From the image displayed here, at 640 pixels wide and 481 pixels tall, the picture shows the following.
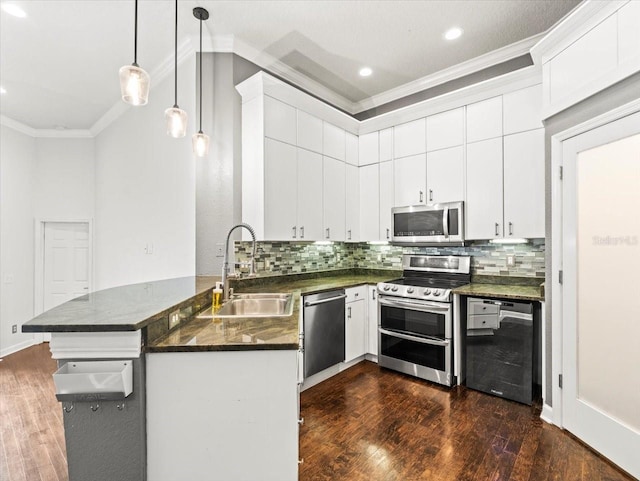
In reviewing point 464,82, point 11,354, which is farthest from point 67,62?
point 464,82

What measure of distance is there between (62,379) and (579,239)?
3031 millimetres

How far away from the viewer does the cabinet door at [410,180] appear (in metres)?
3.65

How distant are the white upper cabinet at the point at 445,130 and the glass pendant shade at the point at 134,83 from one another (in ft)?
9.37

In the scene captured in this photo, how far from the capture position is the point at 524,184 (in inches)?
118

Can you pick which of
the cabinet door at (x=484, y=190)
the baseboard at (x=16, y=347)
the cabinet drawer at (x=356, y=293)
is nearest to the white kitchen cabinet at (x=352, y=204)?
the cabinet drawer at (x=356, y=293)

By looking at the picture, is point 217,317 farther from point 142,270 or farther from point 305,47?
point 305,47

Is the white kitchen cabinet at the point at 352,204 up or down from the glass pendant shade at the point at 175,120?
down

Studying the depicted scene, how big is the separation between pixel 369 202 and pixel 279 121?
155cm

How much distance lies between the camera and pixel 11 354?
177 inches

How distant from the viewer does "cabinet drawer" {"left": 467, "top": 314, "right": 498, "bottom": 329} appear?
282cm

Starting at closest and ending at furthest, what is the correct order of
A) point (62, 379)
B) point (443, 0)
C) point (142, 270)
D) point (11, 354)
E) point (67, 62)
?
1. point (62, 379)
2. point (443, 0)
3. point (67, 62)
4. point (142, 270)
5. point (11, 354)

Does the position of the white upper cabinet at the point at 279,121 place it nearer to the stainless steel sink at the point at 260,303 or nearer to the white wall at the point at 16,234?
the stainless steel sink at the point at 260,303

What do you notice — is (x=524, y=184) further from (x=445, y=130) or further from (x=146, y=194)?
(x=146, y=194)

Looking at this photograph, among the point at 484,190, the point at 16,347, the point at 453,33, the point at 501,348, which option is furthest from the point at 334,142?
the point at 16,347
